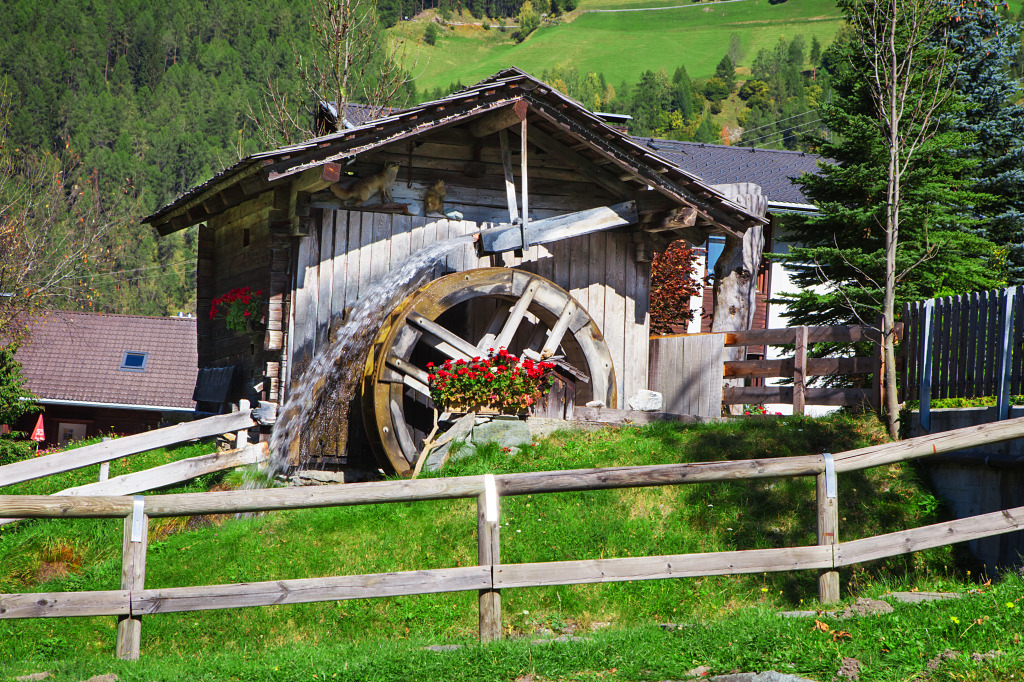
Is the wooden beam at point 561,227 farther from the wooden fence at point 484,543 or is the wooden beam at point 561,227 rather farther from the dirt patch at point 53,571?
the wooden fence at point 484,543

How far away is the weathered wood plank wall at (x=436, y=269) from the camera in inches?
421

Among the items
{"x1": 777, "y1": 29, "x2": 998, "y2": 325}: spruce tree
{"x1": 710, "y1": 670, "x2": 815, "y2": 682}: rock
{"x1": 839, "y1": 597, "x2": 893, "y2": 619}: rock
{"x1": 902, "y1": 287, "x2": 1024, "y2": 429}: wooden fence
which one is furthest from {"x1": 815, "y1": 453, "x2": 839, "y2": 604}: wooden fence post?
{"x1": 777, "y1": 29, "x2": 998, "y2": 325}: spruce tree

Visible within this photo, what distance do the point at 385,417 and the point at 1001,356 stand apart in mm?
5922

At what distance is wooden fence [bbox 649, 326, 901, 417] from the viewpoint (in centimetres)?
1038

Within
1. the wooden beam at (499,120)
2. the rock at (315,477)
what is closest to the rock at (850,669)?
the rock at (315,477)

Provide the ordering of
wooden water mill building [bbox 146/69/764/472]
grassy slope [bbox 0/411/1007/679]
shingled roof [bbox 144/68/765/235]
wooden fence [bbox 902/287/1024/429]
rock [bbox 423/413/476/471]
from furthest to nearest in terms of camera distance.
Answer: wooden water mill building [bbox 146/69/764/472]
shingled roof [bbox 144/68/765/235]
rock [bbox 423/413/476/471]
wooden fence [bbox 902/287/1024/429]
grassy slope [bbox 0/411/1007/679]

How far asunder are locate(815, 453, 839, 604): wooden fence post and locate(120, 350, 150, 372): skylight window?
3242 centimetres

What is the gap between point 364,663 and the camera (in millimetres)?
4586

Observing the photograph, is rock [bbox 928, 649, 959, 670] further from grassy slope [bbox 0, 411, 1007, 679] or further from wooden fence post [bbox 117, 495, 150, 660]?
wooden fence post [bbox 117, 495, 150, 660]

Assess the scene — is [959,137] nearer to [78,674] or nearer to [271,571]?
[271,571]

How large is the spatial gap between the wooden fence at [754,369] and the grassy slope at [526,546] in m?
0.79

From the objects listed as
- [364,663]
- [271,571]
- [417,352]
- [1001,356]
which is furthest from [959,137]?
[364,663]

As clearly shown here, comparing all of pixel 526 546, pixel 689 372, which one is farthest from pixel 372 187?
pixel 526 546

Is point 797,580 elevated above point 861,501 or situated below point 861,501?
below
